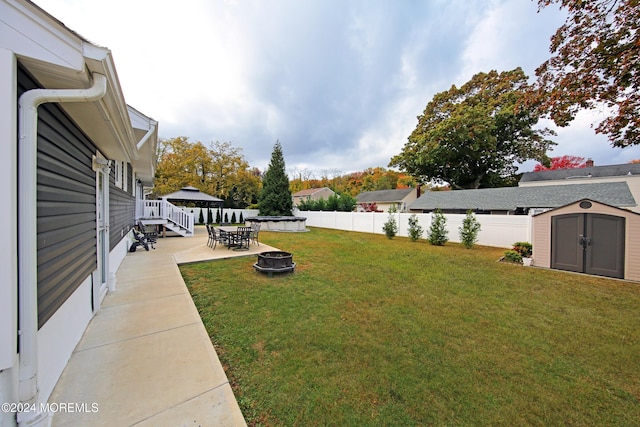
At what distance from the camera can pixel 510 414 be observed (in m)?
2.08

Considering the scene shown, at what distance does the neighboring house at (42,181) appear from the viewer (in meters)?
1.41

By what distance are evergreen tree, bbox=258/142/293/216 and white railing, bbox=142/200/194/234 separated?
30.1 ft

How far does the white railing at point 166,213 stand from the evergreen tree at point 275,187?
9.16 m

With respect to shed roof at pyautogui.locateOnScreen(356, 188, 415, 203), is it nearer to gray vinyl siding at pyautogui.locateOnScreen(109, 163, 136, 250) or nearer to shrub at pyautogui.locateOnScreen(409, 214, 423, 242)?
shrub at pyautogui.locateOnScreen(409, 214, 423, 242)

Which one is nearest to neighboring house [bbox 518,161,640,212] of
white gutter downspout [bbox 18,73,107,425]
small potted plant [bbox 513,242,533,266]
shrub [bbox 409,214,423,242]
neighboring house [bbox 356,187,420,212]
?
neighboring house [bbox 356,187,420,212]

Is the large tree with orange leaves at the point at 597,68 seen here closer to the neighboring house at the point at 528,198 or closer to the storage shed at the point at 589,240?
the storage shed at the point at 589,240

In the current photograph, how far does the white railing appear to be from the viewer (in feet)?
39.8

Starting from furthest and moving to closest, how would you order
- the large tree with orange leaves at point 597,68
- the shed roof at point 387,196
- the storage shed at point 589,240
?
the shed roof at point 387,196 < the storage shed at point 589,240 < the large tree with orange leaves at point 597,68

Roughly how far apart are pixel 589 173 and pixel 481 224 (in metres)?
22.3

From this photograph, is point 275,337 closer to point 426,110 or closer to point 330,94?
point 330,94

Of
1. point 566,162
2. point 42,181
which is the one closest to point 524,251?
point 42,181

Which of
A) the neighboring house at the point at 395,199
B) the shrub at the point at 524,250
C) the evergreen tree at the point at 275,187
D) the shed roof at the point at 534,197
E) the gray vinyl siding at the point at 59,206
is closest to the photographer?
the gray vinyl siding at the point at 59,206

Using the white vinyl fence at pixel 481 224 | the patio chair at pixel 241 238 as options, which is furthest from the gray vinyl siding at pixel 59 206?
the white vinyl fence at pixel 481 224

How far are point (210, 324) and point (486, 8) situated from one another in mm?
11706
